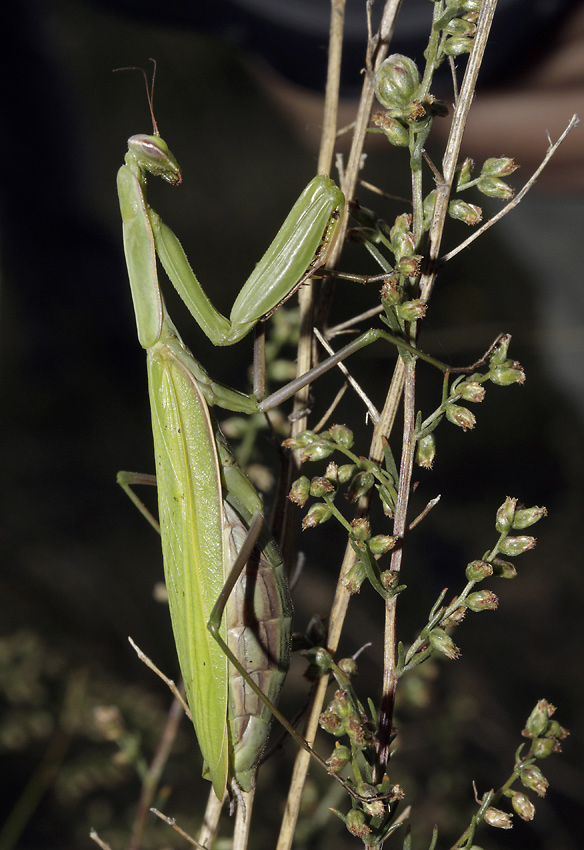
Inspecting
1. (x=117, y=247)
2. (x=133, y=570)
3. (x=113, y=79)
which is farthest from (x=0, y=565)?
(x=113, y=79)

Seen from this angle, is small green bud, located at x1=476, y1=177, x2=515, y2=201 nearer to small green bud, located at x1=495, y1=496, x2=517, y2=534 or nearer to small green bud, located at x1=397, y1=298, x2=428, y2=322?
small green bud, located at x1=397, y1=298, x2=428, y2=322

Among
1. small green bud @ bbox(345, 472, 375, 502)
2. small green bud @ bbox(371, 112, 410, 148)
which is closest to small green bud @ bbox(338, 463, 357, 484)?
small green bud @ bbox(345, 472, 375, 502)

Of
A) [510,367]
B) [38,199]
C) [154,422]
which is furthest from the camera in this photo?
[38,199]

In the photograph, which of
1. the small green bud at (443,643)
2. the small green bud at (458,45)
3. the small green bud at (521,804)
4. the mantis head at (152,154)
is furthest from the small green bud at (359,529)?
the mantis head at (152,154)

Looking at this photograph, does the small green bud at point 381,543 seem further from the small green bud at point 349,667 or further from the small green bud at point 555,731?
the small green bud at point 555,731

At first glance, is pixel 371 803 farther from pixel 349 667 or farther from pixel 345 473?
pixel 345 473

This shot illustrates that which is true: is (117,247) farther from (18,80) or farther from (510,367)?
(510,367)

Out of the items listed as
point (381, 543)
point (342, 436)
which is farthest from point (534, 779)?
point (342, 436)
